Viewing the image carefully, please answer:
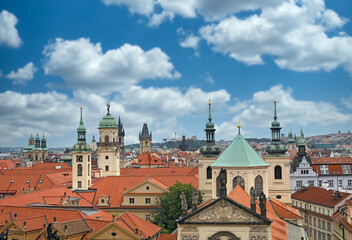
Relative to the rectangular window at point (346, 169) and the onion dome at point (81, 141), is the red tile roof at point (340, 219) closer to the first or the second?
the rectangular window at point (346, 169)

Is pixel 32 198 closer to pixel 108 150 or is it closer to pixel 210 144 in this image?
pixel 210 144

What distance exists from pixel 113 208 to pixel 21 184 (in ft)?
92.2

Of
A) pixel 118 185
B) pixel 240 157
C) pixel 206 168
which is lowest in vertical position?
pixel 118 185

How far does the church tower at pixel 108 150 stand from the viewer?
306ft

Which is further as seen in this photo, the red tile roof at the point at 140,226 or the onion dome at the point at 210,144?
the onion dome at the point at 210,144

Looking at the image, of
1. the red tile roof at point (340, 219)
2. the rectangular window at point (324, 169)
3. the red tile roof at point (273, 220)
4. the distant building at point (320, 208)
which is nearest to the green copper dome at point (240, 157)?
the red tile roof at point (273, 220)

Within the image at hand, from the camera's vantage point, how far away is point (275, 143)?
62.3m

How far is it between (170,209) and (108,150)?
38.3 m

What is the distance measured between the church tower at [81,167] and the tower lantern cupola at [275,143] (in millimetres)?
32400

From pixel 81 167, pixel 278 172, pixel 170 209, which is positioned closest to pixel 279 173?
pixel 278 172

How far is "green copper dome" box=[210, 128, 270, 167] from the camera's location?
5172 cm

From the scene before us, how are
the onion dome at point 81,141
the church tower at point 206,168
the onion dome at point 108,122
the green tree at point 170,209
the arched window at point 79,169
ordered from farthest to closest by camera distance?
the onion dome at point 108,122 < the onion dome at point 81,141 < the arched window at point 79,169 < the church tower at point 206,168 < the green tree at point 170,209

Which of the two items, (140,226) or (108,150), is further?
(108,150)

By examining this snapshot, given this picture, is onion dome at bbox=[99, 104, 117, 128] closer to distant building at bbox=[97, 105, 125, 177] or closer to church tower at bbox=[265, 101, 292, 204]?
distant building at bbox=[97, 105, 125, 177]
